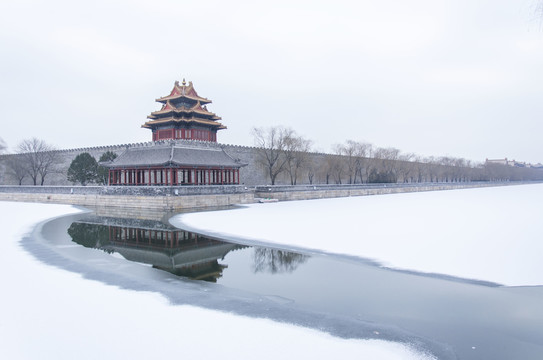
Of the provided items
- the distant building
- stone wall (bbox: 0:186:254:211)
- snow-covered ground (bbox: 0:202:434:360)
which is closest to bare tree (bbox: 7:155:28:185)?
stone wall (bbox: 0:186:254:211)

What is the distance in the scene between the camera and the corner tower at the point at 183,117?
37656 mm

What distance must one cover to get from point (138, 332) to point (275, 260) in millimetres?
5950

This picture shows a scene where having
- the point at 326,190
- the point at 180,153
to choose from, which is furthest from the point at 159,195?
the point at 326,190

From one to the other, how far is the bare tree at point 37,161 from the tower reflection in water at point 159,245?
32017 millimetres

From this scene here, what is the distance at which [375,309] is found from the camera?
7.27m

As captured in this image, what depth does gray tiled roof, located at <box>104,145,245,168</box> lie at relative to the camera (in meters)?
32.0

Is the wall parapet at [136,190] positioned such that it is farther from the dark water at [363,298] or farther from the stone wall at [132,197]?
the dark water at [363,298]

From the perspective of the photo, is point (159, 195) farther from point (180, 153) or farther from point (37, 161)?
point (37, 161)

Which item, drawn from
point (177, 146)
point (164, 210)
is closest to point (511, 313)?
point (164, 210)

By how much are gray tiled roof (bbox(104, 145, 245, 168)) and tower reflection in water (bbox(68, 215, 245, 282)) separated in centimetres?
1146

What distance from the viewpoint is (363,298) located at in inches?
311

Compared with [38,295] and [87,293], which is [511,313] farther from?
[38,295]

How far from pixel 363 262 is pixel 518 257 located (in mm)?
4707

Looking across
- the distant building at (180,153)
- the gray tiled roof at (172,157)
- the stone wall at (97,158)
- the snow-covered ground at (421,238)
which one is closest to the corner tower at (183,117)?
the distant building at (180,153)
